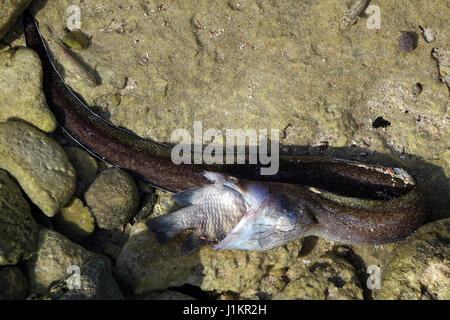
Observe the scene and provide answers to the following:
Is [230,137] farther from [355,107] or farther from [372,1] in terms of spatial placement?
[372,1]

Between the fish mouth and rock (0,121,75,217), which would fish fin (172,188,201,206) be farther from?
rock (0,121,75,217)

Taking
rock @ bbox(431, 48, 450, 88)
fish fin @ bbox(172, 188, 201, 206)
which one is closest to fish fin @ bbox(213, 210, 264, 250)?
fish fin @ bbox(172, 188, 201, 206)

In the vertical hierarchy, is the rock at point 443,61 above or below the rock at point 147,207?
above

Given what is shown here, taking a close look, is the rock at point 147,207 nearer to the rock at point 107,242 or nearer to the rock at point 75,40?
the rock at point 107,242

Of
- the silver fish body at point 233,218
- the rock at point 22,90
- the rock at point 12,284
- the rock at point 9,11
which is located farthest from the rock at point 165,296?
the rock at point 9,11

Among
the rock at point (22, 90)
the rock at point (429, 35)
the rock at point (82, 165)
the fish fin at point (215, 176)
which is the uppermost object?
the rock at point (429, 35)

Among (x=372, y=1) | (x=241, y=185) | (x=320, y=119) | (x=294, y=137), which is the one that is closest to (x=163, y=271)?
(x=241, y=185)

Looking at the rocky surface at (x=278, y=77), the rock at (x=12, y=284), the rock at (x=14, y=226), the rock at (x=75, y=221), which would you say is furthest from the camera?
the rocky surface at (x=278, y=77)
